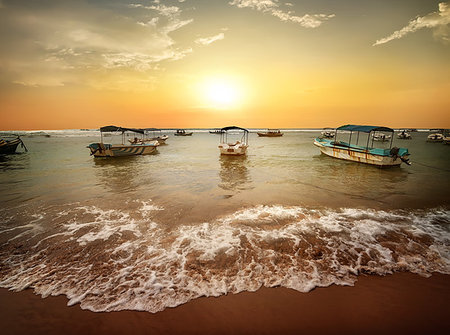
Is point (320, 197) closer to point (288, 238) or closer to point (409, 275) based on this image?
Result: point (288, 238)

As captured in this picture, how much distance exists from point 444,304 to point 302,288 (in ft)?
7.60

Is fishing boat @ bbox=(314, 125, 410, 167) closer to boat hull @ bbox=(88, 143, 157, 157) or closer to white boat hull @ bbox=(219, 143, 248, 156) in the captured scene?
white boat hull @ bbox=(219, 143, 248, 156)

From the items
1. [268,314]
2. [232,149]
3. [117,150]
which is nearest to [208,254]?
[268,314]

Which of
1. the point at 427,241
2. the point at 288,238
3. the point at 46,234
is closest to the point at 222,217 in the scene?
the point at 288,238

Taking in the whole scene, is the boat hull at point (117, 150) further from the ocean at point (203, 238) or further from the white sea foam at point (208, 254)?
the white sea foam at point (208, 254)

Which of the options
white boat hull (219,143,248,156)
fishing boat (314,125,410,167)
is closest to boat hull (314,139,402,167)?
fishing boat (314,125,410,167)

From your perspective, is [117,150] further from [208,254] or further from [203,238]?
[208,254]

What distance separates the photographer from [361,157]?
58.0 feet

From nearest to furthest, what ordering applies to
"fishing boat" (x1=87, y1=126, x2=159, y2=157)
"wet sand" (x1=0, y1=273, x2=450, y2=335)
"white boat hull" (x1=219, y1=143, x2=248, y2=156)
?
"wet sand" (x1=0, y1=273, x2=450, y2=335), "fishing boat" (x1=87, y1=126, x2=159, y2=157), "white boat hull" (x1=219, y1=143, x2=248, y2=156)

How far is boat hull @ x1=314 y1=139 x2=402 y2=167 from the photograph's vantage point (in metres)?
15.9

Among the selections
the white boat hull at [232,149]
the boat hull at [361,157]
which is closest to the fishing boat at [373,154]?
the boat hull at [361,157]

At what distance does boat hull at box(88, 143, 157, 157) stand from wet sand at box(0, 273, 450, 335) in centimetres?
2033

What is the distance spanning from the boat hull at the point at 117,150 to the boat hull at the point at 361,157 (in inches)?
878

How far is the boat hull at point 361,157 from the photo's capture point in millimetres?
15938
